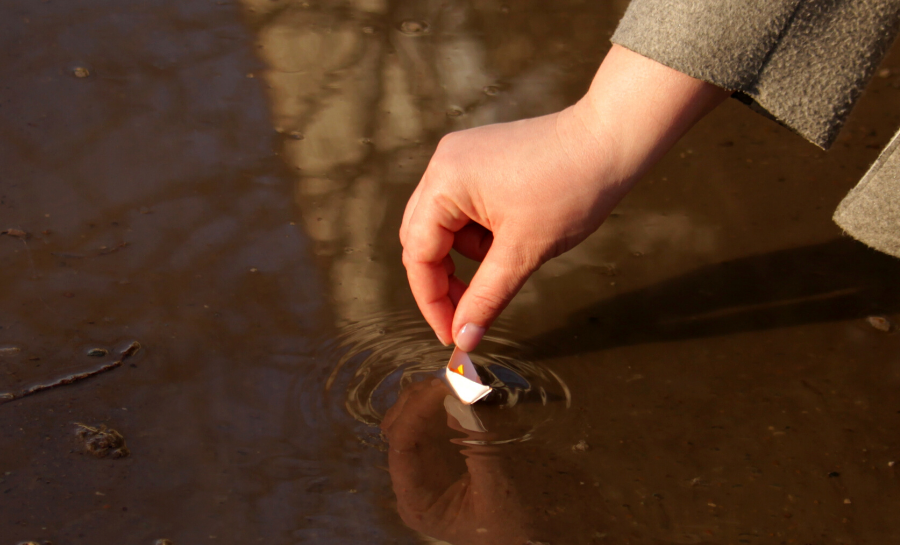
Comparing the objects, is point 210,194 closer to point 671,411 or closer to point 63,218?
point 63,218

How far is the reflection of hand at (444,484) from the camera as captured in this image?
1.11 metres

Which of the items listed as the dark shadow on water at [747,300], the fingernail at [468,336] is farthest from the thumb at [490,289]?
the dark shadow on water at [747,300]

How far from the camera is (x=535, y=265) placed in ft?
3.76

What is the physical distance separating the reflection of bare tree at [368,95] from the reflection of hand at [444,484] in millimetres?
259

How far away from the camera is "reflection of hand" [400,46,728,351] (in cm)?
102

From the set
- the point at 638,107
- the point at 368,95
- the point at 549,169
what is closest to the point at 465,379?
the point at 549,169

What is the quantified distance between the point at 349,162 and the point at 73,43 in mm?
826

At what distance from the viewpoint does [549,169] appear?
1064 mm

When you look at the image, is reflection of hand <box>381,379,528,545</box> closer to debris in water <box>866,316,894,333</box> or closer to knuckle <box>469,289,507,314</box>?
knuckle <box>469,289,507,314</box>

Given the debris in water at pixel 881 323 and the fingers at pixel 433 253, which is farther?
the debris in water at pixel 881 323

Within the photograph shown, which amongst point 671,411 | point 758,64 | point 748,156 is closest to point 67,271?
point 671,411

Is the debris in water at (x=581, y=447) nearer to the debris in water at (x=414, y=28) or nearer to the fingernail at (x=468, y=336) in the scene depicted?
the fingernail at (x=468, y=336)

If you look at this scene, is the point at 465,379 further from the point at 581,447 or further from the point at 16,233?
the point at 16,233

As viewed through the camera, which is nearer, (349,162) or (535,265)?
(535,265)
